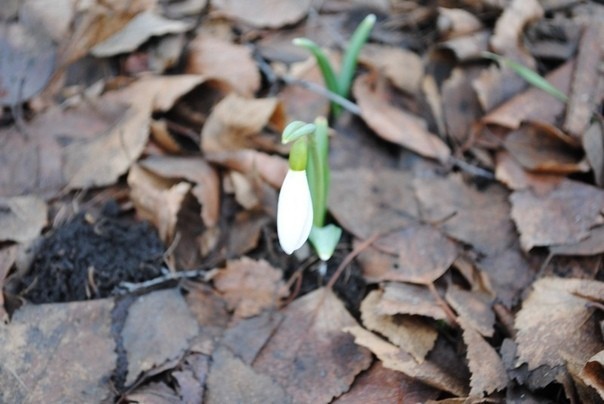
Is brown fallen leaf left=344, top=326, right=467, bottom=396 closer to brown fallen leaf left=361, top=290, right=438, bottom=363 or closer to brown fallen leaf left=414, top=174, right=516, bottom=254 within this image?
brown fallen leaf left=361, top=290, right=438, bottom=363

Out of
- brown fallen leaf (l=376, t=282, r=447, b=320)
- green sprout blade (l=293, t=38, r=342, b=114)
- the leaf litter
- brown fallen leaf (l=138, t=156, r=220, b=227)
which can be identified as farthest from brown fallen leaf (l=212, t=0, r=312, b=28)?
brown fallen leaf (l=376, t=282, r=447, b=320)

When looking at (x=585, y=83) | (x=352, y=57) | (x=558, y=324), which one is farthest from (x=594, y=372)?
(x=352, y=57)

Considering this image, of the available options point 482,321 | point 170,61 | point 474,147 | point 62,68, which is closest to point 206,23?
point 170,61

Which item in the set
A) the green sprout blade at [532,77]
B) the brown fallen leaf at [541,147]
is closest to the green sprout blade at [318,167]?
the brown fallen leaf at [541,147]

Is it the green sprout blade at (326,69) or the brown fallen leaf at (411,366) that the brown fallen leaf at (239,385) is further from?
the green sprout blade at (326,69)

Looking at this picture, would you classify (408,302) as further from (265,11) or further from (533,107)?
(265,11)

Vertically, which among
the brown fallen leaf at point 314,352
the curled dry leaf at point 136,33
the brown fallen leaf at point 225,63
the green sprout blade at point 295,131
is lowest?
the brown fallen leaf at point 314,352
